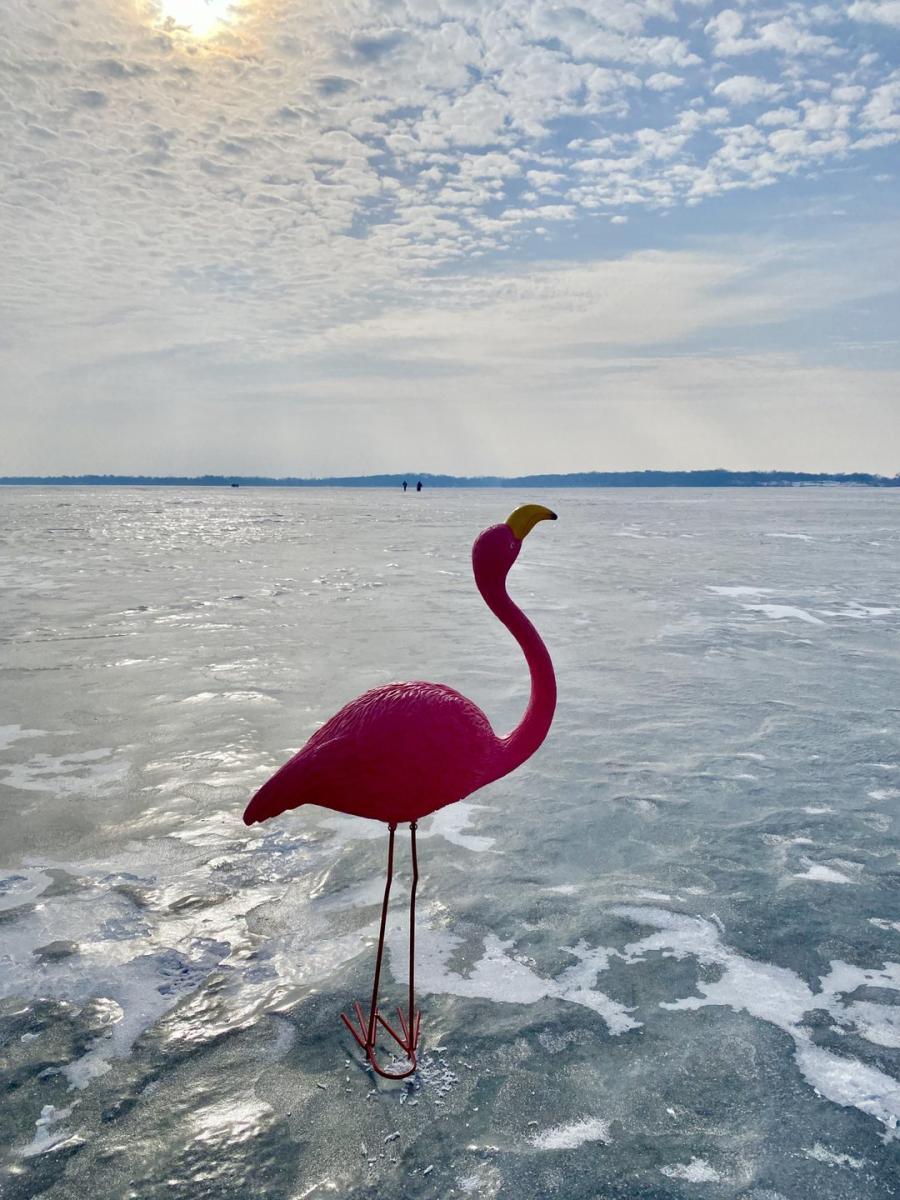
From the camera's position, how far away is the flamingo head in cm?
275

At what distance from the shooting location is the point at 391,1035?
2.76 metres

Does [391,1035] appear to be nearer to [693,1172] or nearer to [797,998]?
[693,1172]

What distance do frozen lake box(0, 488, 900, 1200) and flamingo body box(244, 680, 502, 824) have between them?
0.85 meters

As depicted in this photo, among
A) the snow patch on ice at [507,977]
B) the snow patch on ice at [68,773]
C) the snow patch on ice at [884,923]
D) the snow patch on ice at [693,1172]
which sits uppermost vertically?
the snow patch on ice at [884,923]

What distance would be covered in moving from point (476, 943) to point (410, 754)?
47.4 inches

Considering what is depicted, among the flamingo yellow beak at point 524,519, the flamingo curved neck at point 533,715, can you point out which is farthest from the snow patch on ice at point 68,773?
the flamingo yellow beak at point 524,519

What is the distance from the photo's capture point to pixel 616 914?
3.54 meters

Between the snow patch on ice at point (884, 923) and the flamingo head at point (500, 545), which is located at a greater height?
the flamingo head at point (500, 545)

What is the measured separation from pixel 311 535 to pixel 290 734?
20215 mm

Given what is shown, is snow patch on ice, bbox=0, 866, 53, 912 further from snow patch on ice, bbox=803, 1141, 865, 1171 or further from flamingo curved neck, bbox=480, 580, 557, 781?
snow patch on ice, bbox=803, 1141, 865, 1171

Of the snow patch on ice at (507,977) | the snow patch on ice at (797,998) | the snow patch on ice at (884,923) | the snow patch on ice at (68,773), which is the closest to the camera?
the snow patch on ice at (797,998)

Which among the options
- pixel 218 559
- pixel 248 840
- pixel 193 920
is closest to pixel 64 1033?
pixel 193 920

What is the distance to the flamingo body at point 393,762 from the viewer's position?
102 inches

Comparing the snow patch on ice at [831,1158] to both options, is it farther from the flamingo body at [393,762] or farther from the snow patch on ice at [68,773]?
the snow patch on ice at [68,773]
